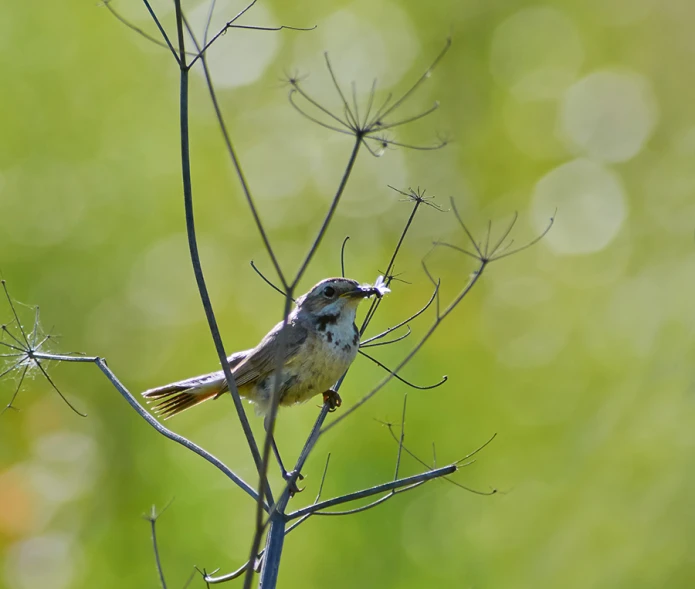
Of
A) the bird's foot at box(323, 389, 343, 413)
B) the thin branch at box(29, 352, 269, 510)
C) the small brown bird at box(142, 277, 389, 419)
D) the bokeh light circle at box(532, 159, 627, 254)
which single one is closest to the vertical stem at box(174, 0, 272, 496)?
the thin branch at box(29, 352, 269, 510)

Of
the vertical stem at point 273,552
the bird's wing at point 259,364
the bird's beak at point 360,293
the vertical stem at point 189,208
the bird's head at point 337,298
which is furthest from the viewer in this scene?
the bird's wing at point 259,364

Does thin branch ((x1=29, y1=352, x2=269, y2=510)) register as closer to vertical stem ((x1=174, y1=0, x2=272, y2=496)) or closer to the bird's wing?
vertical stem ((x1=174, y1=0, x2=272, y2=496))

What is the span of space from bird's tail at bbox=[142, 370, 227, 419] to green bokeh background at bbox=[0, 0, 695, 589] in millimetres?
1322

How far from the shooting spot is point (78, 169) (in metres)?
5.85

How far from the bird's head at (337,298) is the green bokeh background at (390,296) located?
1.52 m

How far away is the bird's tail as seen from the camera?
12.3 feet

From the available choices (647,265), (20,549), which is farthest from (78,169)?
(647,265)

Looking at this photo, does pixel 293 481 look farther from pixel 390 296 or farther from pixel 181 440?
pixel 390 296

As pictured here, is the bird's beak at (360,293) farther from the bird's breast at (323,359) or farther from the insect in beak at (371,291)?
the bird's breast at (323,359)

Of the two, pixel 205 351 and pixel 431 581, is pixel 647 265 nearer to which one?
pixel 431 581

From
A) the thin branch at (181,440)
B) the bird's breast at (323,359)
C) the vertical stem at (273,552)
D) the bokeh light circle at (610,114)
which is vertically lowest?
the vertical stem at (273,552)

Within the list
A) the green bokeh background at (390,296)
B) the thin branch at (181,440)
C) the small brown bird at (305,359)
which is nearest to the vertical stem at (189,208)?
the thin branch at (181,440)

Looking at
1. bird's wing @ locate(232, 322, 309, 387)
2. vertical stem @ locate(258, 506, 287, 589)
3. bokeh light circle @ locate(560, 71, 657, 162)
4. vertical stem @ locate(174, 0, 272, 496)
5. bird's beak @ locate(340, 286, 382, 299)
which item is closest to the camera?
vertical stem @ locate(174, 0, 272, 496)

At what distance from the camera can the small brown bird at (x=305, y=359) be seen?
330cm
